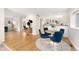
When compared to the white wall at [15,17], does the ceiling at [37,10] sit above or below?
above

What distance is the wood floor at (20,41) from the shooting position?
1.98 meters

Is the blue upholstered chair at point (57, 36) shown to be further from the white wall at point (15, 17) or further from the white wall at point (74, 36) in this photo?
the white wall at point (15, 17)

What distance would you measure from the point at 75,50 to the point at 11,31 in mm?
1187

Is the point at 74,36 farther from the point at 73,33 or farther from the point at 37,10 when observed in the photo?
the point at 37,10

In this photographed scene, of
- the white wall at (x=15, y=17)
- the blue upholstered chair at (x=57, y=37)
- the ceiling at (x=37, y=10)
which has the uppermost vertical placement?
the ceiling at (x=37, y=10)

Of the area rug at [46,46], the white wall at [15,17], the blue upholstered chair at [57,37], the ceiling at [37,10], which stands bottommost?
the area rug at [46,46]

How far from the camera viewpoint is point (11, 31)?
2.04 m

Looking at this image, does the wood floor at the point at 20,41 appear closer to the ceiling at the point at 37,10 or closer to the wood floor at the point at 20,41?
the wood floor at the point at 20,41

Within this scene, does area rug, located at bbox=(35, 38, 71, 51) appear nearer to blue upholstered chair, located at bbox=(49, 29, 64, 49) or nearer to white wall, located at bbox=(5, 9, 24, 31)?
blue upholstered chair, located at bbox=(49, 29, 64, 49)

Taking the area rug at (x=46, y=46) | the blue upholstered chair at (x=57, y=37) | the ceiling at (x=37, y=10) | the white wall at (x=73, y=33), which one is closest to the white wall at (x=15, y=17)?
the ceiling at (x=37, y=10)

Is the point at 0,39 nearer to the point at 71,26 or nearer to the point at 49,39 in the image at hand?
the point at 49,39

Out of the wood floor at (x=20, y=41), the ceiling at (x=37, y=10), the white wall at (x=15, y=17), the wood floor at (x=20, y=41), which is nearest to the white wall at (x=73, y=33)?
the wood floor at (x=20, y=41)

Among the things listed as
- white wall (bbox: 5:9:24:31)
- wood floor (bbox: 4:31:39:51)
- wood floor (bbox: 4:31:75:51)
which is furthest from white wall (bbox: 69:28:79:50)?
white wall (bbox: 5:9:24:31)
